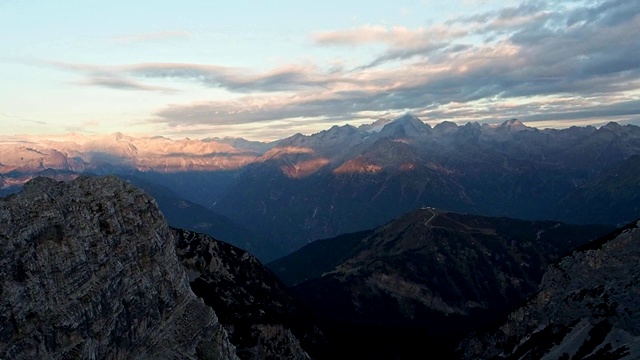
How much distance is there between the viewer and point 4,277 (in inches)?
3723

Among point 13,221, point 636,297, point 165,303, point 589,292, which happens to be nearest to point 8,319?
point 13,221

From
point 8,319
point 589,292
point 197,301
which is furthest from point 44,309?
point 589,292

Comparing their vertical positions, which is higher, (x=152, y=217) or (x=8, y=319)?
(x=152, y=217)

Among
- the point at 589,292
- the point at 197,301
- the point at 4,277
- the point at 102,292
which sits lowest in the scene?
the point at 589,292

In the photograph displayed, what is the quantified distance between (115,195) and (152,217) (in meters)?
11.0

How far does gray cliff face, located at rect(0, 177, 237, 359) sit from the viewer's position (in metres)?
96.7

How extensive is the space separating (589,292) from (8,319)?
178 m

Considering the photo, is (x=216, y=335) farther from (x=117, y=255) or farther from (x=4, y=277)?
(x=4, y=277)

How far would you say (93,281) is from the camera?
10806 centimetres

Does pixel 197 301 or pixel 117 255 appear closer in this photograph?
pixel 117 255

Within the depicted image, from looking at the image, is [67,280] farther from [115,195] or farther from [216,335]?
[216,335]

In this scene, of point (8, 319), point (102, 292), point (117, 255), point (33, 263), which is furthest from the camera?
point (117, 255)

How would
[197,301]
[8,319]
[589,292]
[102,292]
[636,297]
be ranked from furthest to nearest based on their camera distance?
[589,292] < [636,297] < [197,301] < [102,292] < [8,319]

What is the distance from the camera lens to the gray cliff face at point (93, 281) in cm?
9669
